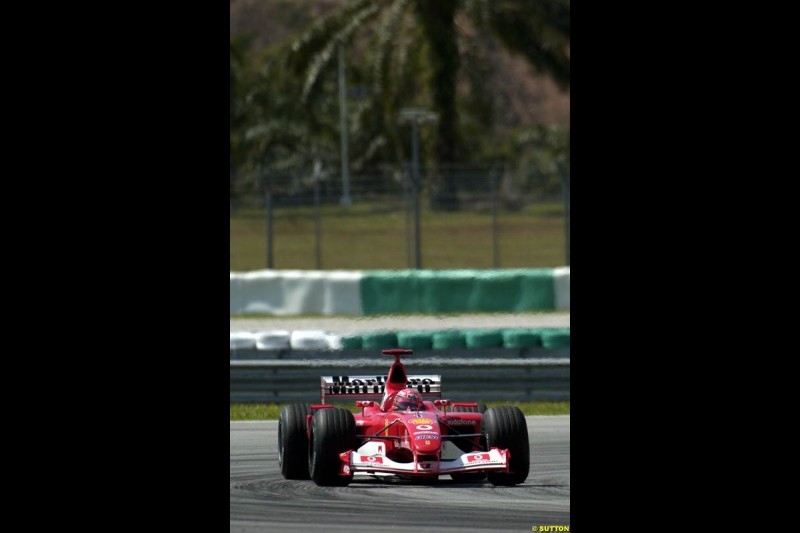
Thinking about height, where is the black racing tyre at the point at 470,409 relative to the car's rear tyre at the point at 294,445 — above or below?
above

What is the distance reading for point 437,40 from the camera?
116ft

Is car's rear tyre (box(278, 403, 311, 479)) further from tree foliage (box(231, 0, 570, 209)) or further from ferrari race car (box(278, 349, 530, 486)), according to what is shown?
tree foliage (box(231, 0, 570, 209))

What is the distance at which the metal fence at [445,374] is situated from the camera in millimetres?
14555

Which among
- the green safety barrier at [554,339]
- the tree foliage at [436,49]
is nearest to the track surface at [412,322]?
the green safety barrier at [554,339]

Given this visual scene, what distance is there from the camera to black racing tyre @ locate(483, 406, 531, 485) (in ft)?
32.5

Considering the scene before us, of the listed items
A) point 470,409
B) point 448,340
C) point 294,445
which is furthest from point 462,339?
point 294,445

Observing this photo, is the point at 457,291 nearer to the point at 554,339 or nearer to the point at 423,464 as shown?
the point at 554,339

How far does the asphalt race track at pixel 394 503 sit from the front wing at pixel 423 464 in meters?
0.15

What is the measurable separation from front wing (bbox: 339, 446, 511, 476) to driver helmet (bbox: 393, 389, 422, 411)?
1.79 ft

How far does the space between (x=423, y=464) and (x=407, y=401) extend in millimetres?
672

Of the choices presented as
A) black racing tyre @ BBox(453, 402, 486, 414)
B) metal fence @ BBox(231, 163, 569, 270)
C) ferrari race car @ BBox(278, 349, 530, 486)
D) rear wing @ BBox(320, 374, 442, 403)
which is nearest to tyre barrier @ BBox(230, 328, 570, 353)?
black racing tyre @ BBox(453, 402, 486, 414)

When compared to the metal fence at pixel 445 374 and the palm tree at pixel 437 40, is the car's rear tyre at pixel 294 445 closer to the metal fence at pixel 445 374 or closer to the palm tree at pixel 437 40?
the metal fence at pixel 445 374
